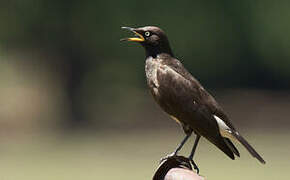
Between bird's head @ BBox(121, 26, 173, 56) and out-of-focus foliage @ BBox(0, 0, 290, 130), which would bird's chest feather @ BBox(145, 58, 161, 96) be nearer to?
bird's head @ BBox(121, 26, 173, 56)

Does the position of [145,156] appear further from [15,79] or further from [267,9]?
[15,79]

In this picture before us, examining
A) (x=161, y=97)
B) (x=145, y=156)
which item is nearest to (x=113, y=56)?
(x=145, y=156)

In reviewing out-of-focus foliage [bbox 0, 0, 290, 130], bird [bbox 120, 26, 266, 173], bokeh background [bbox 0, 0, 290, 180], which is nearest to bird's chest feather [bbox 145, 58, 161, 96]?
bird [bbox 120, 26, 266, 173]

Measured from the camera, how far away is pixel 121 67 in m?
38.8

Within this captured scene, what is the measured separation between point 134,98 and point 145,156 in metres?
10.1

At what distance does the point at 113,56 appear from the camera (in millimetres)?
37875

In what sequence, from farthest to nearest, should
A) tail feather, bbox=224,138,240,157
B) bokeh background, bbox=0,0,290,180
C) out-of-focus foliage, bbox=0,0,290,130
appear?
out-of-focus foliage, bbox=0,0,290,130 → bokeh background, bbox=0,0,290,180 → tail feather, bbox=224,138,240,157

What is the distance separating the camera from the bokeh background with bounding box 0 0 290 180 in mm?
33719

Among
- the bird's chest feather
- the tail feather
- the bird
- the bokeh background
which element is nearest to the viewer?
the tail feather

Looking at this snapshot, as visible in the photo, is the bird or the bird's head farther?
the bird's head

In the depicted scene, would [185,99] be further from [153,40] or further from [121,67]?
[121,67]

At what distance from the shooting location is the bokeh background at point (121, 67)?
3372 cm

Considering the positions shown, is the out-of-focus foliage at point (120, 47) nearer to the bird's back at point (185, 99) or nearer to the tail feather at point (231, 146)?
the bird's back at point (185, 99)

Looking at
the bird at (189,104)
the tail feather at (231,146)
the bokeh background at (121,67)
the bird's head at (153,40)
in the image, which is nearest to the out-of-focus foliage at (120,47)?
the bokeh background at (121,67)
